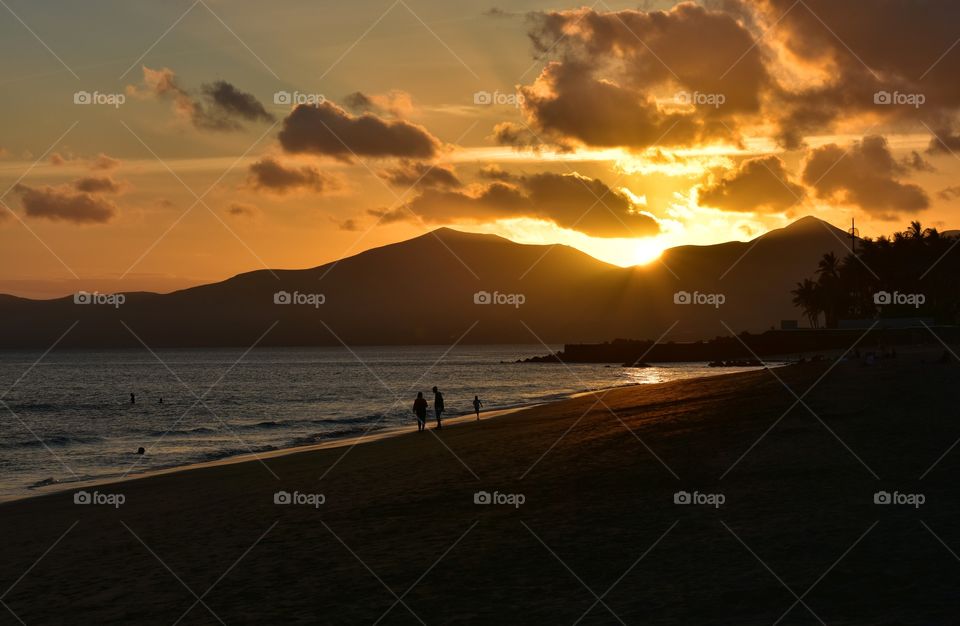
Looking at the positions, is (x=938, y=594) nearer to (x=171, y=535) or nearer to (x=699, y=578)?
(x=699, y=578)

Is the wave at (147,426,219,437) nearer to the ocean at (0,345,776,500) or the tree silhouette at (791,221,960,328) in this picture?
the ocean at (0,345,776,500)

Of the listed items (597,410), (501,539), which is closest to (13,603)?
(501,539)

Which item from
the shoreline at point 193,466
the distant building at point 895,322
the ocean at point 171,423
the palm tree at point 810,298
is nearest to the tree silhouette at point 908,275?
the distant building at point 895,322

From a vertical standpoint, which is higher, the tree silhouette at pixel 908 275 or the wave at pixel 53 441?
the tree silhouette at pixel 908 275

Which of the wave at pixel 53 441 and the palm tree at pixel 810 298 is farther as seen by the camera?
the palm tree at pixel 810 298

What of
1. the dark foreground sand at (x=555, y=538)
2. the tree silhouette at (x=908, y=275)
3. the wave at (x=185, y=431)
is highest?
the tree silhouette at (x=908, y=275)

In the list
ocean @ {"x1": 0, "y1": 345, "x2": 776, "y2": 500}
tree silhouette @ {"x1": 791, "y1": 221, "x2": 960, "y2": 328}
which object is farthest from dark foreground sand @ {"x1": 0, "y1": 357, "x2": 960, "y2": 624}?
tree silhouette @ {"x1": 791, "y1": 221, "x2": 960, "y2": 328}

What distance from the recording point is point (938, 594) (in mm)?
10312

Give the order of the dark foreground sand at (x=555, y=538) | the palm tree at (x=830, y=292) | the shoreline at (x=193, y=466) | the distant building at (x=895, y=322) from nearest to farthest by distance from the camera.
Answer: the dark foreground sand at (x=555, y=538) < the shoreline at (x=193, y=466) < the distant building at (x=895, y=322) < the palm tree at (x=830, y=292)

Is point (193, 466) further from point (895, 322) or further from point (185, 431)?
point (895, 322)

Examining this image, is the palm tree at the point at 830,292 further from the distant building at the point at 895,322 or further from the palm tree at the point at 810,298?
the distant building at the point at 895,322

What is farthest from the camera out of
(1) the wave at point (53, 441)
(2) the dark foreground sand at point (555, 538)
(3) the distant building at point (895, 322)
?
(3) the distant building at point (895, 322)

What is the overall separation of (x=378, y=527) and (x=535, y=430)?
17.5 meters

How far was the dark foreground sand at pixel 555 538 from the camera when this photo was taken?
11.3m
